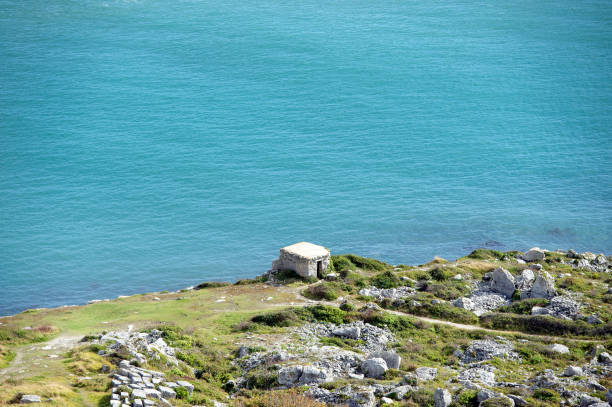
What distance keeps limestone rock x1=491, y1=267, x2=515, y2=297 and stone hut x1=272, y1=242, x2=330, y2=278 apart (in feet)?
46.4

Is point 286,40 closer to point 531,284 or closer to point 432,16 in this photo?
point 432,16

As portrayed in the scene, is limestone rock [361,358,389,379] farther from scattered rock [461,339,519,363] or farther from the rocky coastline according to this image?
scattered rock [461,339,519,363]

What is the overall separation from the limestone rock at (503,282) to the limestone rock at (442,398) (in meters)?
22.1

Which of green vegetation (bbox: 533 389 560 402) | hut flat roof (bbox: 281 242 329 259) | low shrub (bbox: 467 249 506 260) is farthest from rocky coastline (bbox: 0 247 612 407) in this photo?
low shrub (bbox: 467 249 506 260)

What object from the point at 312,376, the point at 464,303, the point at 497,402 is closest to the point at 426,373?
the point at 497,402

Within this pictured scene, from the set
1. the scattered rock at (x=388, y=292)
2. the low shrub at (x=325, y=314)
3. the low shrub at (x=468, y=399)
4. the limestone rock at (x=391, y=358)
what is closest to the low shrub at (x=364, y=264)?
the scattered rock at (x=388, y=292)

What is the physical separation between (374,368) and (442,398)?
5.49 metres

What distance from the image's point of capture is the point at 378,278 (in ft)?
187

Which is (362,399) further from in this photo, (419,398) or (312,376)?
(312,376)

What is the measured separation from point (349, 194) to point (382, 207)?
5.64m

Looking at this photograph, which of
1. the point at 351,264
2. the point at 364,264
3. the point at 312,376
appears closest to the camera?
the point at 312,376

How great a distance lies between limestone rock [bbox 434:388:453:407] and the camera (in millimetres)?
33688

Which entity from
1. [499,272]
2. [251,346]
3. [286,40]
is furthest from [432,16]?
[251,346]

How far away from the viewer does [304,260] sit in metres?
56.2
